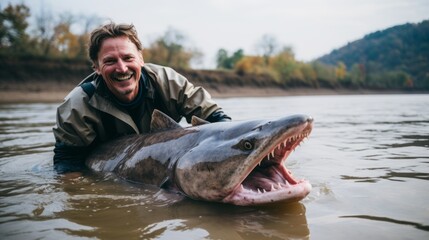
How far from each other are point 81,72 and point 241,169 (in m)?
36.6

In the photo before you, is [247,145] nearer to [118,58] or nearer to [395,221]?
[395,221]

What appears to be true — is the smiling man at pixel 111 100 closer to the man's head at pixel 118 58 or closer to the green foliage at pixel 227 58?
the man's head at pixel 118 58

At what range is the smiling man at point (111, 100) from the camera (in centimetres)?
373

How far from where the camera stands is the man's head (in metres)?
3.75

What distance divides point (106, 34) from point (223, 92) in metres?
39.6

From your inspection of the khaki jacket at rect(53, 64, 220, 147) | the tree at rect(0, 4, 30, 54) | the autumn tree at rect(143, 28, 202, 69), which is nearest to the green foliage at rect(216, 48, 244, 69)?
the autumn tree at rect(143, 28, 202, 69)

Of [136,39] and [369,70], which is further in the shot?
[369,70]

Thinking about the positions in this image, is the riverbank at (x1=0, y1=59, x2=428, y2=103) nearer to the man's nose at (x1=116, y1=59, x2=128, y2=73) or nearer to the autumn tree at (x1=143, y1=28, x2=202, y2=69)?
the autumn tree at (x1=143, y1=28, x2=202, y2=69)

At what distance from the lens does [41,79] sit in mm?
31297

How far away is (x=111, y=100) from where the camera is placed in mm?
3828

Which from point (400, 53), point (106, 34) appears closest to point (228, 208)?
point (106, 34)

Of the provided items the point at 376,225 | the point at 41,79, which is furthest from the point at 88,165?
the point at 41,79

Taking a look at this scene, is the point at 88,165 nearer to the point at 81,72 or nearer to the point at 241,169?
the point at 241,169

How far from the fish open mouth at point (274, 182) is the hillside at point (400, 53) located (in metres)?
85.1
